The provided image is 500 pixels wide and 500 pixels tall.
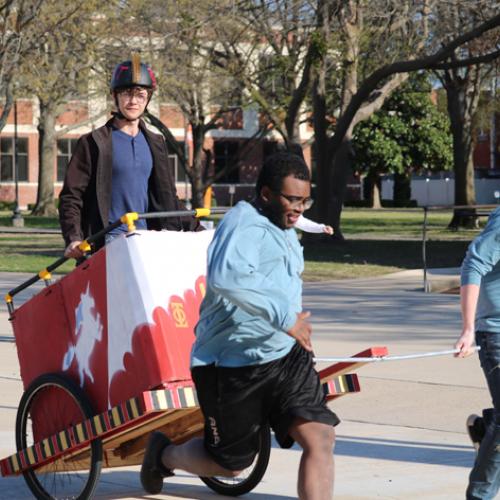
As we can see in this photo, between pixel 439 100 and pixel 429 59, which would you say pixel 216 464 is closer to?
pixel 429 59

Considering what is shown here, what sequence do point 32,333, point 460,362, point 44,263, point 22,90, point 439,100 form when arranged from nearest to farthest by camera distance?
point 32,333 → point 460,362 → point 44,263 → point 22,90 → point 439,100

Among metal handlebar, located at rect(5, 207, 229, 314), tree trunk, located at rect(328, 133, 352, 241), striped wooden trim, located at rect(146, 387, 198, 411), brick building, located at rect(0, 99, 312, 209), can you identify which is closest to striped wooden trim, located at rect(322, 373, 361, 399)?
striped wooden trim, located at rect(146, 387, 198, 411)

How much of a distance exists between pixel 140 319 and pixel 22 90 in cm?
3493

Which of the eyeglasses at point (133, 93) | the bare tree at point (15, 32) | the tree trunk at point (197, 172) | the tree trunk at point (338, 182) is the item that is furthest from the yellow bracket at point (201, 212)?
the tree trunk at point (197, 172)

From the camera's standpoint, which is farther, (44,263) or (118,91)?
(44,263)

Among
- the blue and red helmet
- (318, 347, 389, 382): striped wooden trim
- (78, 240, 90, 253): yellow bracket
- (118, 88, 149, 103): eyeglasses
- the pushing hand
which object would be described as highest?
the blue and red helmet

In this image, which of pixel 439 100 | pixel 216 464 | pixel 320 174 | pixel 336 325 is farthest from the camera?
pixel 439 100

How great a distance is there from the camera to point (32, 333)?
591 cm

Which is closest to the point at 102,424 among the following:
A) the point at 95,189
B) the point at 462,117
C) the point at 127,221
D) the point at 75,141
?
the point at 127,221

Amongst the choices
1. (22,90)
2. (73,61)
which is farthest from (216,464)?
(22,90)

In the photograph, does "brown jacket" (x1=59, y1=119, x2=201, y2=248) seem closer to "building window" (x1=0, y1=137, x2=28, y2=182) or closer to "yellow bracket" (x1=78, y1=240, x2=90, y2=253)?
"yellow bracket" (x1=78, y1=240, x2=90, y2=253)

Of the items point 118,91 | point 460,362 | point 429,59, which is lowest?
point 460,362

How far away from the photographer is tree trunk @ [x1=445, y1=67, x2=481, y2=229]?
3750 centimetres

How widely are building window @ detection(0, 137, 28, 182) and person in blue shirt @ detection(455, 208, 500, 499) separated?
62.2m
